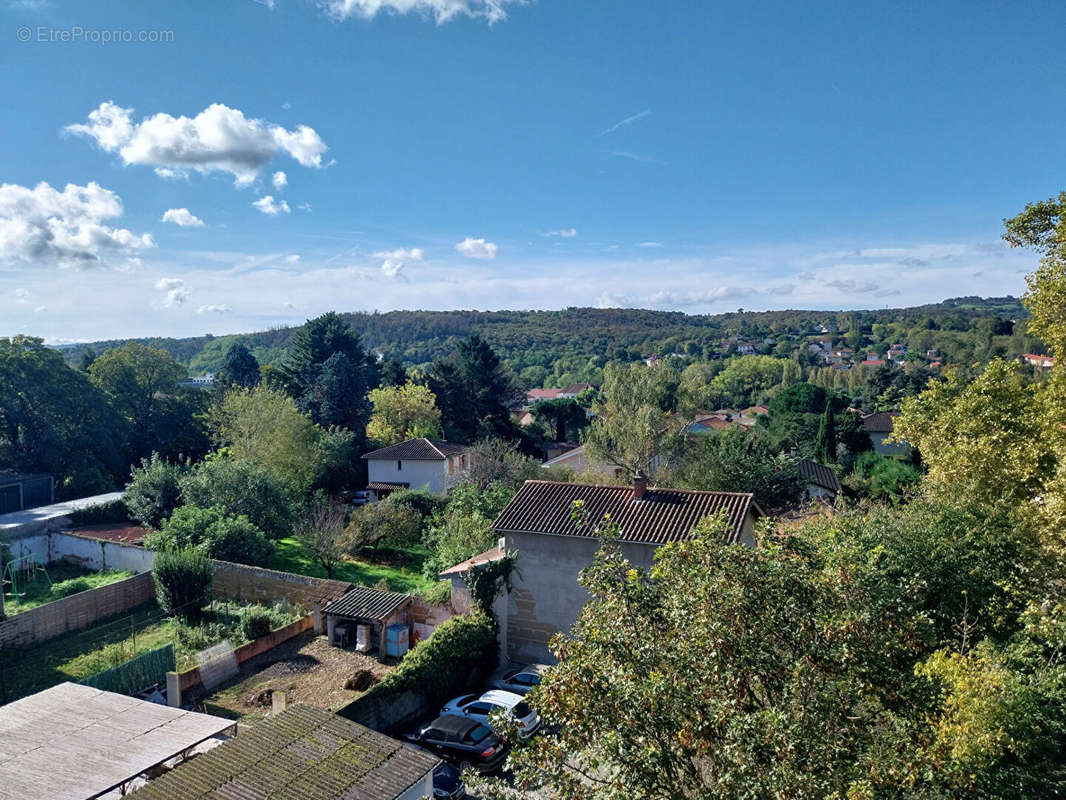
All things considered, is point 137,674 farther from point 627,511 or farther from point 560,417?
point 560,417

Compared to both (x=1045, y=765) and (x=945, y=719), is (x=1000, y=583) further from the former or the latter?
(x=945, y=719)

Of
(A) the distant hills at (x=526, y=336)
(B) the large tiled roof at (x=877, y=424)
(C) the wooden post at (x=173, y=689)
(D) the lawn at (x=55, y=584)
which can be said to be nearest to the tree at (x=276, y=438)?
(D) the lawn at (x=55, y=584)

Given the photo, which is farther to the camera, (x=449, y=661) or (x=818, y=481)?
(x=818, y=481)

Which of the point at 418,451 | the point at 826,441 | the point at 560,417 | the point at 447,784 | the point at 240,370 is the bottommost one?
the point at 447,784

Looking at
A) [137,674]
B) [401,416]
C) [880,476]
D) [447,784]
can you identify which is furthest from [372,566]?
[880,476]

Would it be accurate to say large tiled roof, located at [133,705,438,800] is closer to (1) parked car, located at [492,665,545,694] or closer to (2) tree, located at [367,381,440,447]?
(1) parked car, located at [492,665,545,694]

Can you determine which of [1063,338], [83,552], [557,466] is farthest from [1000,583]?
[83,552]

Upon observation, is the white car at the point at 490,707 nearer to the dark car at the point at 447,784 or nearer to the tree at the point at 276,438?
the dark car at the point at 447,784

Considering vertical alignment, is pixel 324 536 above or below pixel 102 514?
above
